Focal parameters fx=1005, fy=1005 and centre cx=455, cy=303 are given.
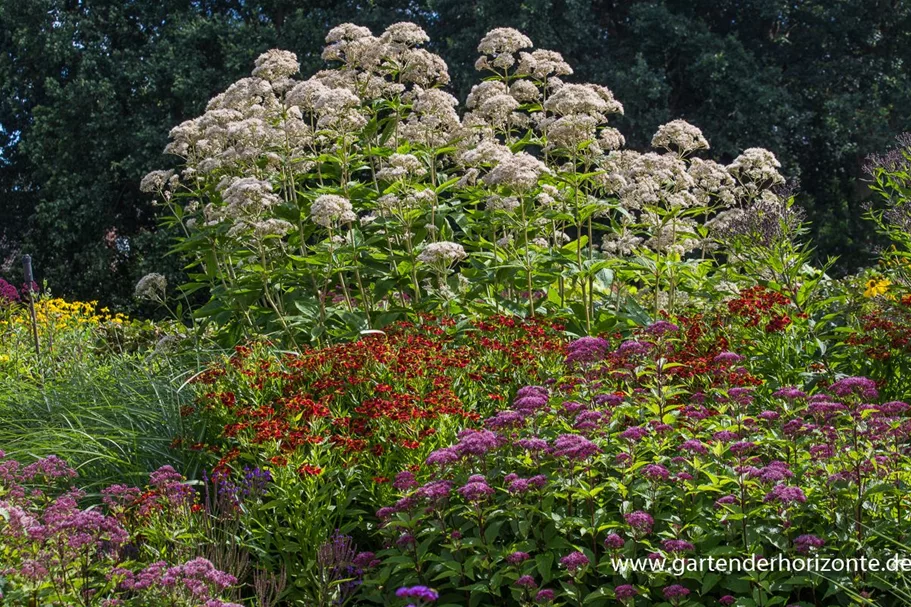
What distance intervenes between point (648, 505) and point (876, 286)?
370 centimetres

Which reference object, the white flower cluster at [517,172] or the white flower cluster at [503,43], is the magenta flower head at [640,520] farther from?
the white flower cluster at [503,43]

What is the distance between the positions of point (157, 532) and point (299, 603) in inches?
23.4

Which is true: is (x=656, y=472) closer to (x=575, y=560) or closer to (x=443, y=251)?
(x=575, y=560)

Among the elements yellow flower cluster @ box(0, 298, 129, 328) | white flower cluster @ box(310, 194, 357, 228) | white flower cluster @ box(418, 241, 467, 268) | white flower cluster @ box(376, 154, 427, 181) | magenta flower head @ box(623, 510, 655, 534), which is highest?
white flower cluster @ box(376, 154, 427, 181)

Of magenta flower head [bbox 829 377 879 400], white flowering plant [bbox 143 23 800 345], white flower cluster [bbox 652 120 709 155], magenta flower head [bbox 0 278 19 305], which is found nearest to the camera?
magenta flower head [bbox 829 377 879 400]

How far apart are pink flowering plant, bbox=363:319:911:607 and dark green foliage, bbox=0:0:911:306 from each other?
12.3 metres

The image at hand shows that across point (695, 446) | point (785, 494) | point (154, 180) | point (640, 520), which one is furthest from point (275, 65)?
point (785, 494)

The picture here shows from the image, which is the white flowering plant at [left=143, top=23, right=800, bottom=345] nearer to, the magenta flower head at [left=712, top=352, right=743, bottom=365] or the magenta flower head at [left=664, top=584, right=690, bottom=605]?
the magenta flower head at [left=712, top=352, right=743, bottom=365]

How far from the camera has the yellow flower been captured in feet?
20.4

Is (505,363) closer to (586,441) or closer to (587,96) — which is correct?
(586,441)

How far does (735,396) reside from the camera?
3.68 meters

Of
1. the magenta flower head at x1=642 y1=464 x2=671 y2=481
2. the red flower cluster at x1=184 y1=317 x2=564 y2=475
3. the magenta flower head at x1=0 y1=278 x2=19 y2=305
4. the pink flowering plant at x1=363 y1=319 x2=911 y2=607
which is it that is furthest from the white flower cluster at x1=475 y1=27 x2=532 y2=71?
the magenta flower head at x1=0 y1=278 x2=19 y2=305

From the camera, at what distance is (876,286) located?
640cm

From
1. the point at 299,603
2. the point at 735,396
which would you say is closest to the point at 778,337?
the point at 735,396
